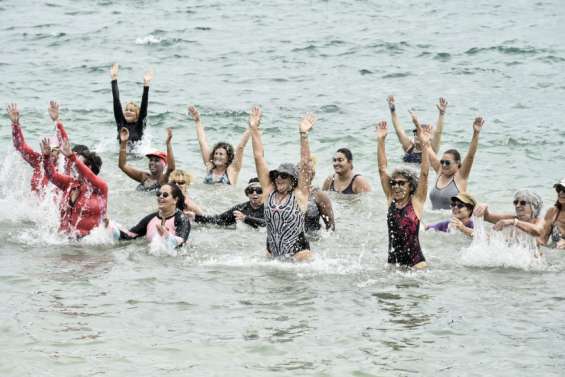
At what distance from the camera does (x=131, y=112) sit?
17.4 metres

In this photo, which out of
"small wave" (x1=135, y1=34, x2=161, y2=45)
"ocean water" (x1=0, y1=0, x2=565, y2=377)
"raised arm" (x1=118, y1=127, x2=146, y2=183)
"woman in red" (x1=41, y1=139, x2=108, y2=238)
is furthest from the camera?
"small wave" (x1=135, y1=34, x2=161, y2=45)

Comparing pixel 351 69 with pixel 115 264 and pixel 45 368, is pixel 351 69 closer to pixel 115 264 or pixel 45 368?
pixel 115 264

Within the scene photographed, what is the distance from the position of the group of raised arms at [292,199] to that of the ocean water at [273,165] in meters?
0.25

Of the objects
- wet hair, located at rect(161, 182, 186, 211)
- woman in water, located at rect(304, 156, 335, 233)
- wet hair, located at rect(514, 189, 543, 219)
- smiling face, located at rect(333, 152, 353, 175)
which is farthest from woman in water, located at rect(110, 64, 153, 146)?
wet hair, located at rect(514, 189, 543, 219)

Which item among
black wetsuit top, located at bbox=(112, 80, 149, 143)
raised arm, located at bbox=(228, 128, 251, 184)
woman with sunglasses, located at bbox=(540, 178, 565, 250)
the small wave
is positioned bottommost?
woman with sunglasses, located at bbox=(540, 178, 565, 250)

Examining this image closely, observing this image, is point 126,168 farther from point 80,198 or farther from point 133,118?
point 133,118

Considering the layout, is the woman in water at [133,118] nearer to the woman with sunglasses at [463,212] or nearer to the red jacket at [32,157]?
the red jacket at [32,157]

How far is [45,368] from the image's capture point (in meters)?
7.98

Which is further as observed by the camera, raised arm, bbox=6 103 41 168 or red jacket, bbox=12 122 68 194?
red jacket, bbox=12 122 68 194

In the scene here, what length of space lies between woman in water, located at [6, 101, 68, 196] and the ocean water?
393 mm

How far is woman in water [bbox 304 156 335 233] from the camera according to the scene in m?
12.4

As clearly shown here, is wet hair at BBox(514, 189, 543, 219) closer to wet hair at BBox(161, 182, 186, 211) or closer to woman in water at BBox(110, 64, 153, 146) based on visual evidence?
wet hair at BBox(161, 182, 186, 211)

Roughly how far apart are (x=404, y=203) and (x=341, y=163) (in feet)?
13.5

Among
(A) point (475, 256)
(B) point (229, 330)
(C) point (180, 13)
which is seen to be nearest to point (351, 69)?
(C) point (180, 13)
